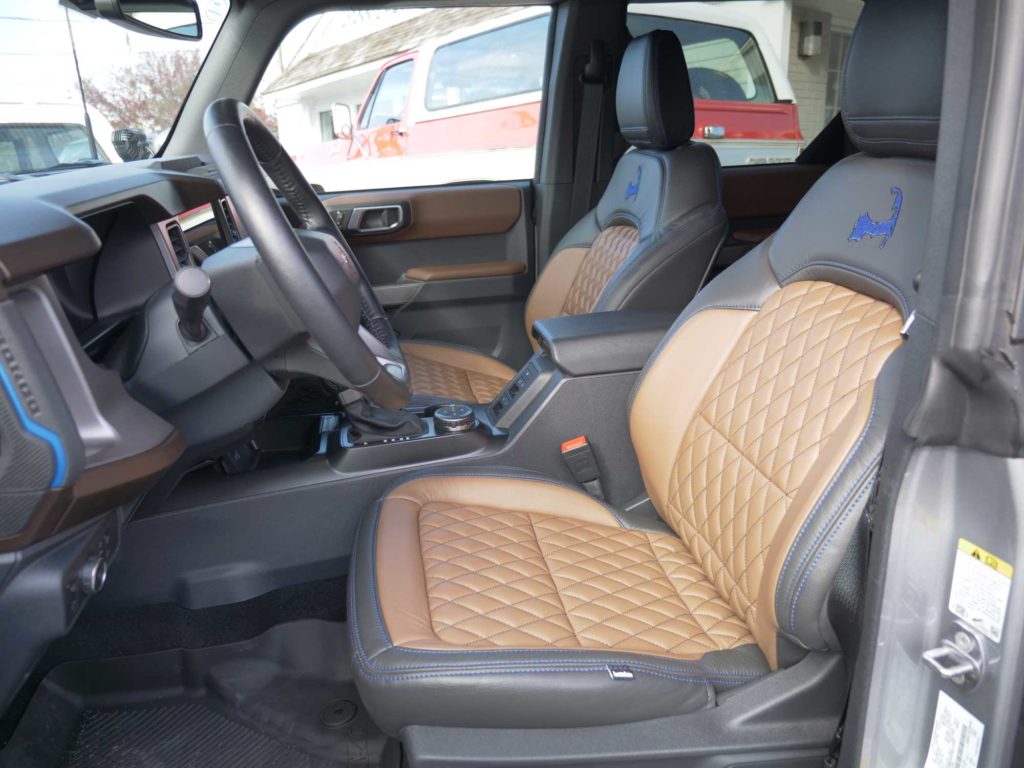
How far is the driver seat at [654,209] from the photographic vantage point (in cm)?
196

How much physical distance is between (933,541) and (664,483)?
60 centimetres

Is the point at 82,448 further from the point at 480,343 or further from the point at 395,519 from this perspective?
the point at 480,343

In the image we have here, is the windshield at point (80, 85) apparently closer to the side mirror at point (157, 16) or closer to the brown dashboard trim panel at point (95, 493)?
the side mirror at point (157, 16)

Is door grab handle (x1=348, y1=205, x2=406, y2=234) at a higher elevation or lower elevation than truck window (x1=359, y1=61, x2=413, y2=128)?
lower

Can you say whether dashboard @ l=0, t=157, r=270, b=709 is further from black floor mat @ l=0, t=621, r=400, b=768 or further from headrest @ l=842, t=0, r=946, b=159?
headrest @ l=842, t=0, r=946, b=159

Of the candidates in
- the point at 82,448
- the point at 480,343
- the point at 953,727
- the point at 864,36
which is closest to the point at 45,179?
the point at 82,448

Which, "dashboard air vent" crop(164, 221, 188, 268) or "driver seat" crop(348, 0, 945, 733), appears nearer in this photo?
"driver seat" crop(348, 0, 945, 733)

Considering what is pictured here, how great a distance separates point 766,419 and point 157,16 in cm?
130

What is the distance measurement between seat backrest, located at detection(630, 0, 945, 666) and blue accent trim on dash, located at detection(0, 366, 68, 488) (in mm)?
787

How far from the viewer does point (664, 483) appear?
1.39 metres

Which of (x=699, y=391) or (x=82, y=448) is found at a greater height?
(x=82, y=448)

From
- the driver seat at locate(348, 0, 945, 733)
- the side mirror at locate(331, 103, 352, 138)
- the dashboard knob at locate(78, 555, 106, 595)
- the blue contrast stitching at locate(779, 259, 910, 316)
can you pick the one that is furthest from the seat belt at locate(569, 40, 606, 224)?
the dashboard knob at locate(78, 555, 106, 595)

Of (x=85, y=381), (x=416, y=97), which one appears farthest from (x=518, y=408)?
(x=416, y=97)

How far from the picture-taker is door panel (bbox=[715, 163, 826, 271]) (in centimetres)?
291
